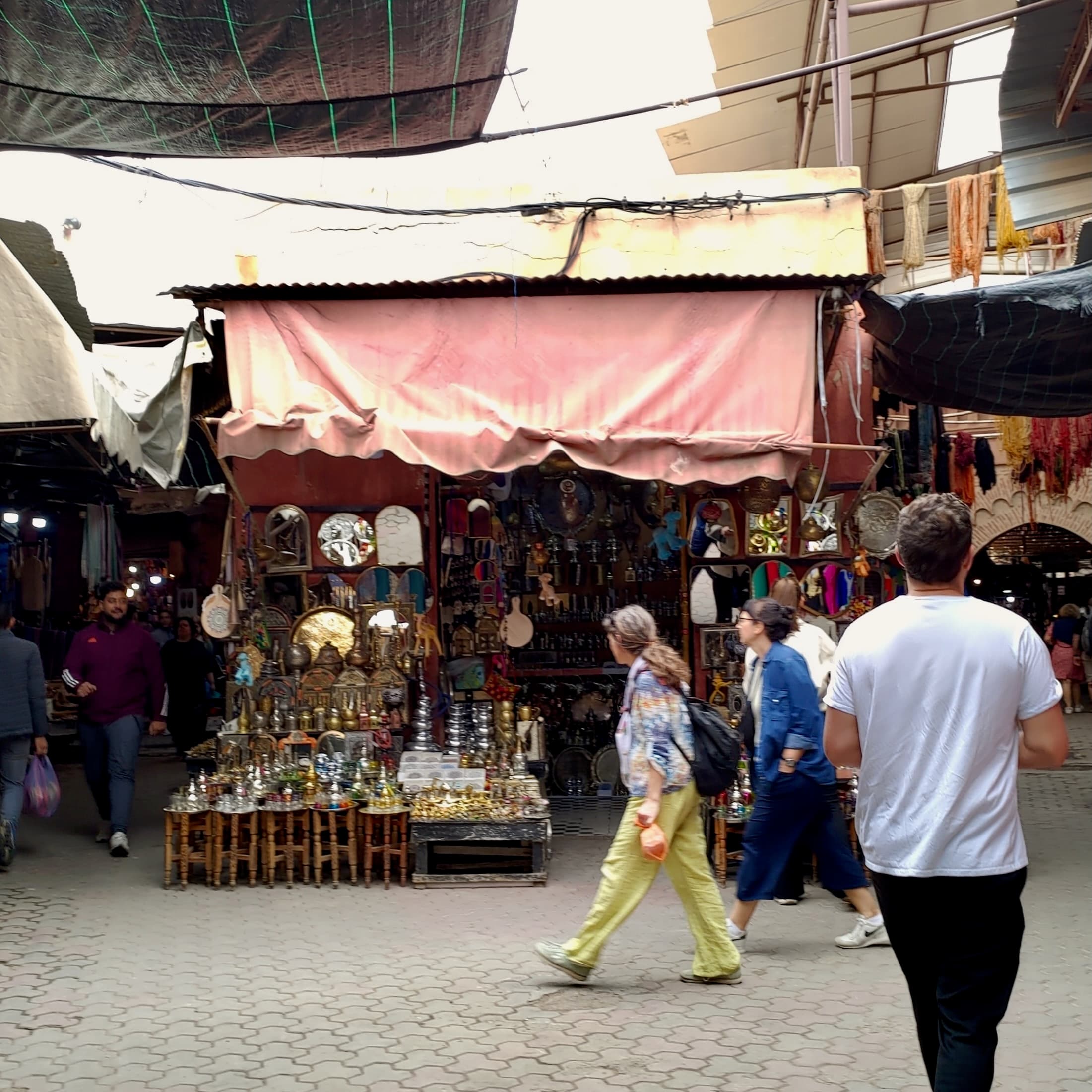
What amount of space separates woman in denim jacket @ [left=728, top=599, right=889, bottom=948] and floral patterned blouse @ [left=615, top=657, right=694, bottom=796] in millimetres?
725

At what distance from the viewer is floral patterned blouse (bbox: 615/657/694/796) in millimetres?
4914

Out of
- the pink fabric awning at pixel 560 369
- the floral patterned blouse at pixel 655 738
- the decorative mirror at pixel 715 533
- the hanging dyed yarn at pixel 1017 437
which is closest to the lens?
the floral patterned blouse at pixel 655 738

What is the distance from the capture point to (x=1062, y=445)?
35.1 ft

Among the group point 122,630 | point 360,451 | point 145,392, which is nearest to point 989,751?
point 360,451

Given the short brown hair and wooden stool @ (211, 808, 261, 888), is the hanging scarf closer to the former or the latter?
wooden stool @ (211, 808, 261, 888)

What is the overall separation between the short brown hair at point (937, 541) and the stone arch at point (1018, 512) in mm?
17519

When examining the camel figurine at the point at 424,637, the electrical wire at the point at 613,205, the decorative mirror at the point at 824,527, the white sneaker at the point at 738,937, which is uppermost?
the electrical wire at the point at 613,205

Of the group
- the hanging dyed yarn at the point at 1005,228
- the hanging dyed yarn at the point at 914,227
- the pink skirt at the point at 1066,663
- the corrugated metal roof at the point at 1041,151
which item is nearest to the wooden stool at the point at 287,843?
the hanging dyed yarn at the point at 914,227

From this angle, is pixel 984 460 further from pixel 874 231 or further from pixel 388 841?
pixel 388 841

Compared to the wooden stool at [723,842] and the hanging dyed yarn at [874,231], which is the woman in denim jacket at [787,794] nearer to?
the wooden stool at [723,842]

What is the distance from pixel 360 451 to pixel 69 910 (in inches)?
109

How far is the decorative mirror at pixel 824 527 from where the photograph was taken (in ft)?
27.6

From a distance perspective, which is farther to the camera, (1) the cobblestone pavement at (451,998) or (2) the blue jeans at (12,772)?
(2) the blue jeans at (12,772)

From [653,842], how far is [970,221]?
6.32 meters
